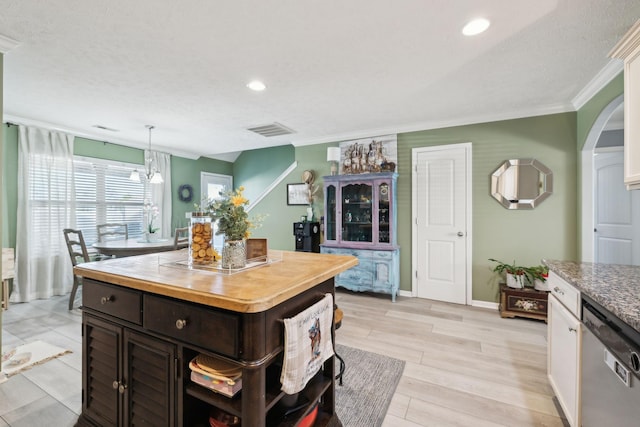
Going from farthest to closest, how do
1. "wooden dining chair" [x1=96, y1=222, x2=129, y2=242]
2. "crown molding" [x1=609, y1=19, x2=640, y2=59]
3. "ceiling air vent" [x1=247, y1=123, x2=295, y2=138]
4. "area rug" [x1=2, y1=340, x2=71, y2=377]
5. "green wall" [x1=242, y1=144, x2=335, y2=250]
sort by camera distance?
"green wall" [x1=242, y1=144, x2=335, y2=250]
"wooden dining chair" [x1=96, y1=222, x2=129, y2=242]
"ceiling air vent" [x1=247, y1=123, x2=295, y2=138]
"area rug" [x1=2, y1=340, x2=71, y2=377]
"crown molding" [x1=609, y1=19, x2=640, y2=59]

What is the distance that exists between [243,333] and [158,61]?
2213 millimetres

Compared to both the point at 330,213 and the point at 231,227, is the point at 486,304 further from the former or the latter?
the point at 231,227

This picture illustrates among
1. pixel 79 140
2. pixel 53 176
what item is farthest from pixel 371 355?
pixel 79 140

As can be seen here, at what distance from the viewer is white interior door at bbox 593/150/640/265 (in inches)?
137

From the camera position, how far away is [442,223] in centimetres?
372

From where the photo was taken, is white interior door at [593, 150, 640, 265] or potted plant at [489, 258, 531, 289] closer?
potted plant at [489, 258, 531, 289]

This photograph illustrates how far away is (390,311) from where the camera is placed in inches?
134

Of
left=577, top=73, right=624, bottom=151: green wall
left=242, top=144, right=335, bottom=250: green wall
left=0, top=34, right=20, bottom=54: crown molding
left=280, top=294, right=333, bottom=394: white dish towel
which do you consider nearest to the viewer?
left=280, top=294, right=333, bottom=394: white dish towel

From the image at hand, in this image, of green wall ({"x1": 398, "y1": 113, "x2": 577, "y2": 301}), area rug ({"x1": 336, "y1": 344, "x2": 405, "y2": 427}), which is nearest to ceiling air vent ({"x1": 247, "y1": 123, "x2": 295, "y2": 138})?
A: green wall ({"x1": 398, "y1": 113, "x2": 577, "y2": 301})

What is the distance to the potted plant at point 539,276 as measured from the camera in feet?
10.1

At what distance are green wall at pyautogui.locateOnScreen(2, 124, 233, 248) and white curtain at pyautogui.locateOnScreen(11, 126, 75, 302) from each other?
0.08 metres

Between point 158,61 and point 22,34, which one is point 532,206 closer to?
point 158,61

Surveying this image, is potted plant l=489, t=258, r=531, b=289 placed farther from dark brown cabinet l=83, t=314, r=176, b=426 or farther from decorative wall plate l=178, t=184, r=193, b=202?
decorative wall plate l=178, t=184, r=193, b=202

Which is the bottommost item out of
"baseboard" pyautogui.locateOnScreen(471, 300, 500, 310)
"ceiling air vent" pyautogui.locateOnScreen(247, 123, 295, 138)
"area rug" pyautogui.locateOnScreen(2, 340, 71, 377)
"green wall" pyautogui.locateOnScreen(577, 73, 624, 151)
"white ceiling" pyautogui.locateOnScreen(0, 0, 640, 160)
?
"area rug" pyautogui.locateOnScreen(2, 340, 71, 377)
